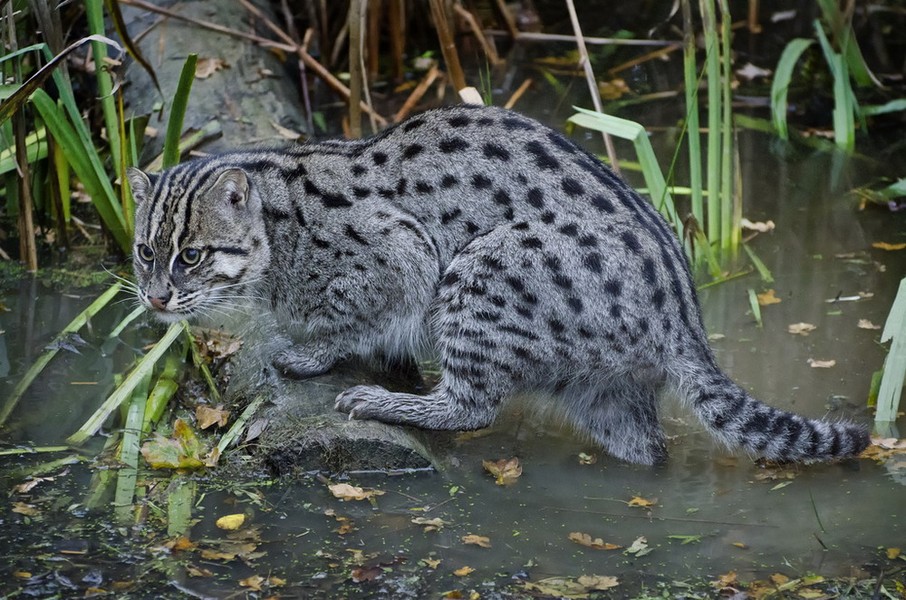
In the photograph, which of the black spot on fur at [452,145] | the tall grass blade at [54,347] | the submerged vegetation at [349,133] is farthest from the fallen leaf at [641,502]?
the tall grass blade at [54,347]

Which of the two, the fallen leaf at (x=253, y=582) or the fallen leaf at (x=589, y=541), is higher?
the fallen leaf at (x=253, y=582)

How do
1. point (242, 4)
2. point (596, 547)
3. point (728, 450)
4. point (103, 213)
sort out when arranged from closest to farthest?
point (596, 547)
point (728, 450)
point (103, 213)
point (242, 4)

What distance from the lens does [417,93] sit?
10.6 m

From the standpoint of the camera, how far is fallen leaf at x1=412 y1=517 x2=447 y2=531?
5.36 meters

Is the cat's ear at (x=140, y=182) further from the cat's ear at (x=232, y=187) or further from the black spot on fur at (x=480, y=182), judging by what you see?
the black spot on fur at (x=480, y=182)

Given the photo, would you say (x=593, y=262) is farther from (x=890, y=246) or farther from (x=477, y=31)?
(x=477, y=31)

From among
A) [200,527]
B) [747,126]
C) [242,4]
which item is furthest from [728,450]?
[242,4]

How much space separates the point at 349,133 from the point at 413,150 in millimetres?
2410

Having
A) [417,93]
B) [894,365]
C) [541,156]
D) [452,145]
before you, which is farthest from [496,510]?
[417,93]

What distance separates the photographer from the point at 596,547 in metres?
5.22

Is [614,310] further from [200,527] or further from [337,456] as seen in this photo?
[200,527]

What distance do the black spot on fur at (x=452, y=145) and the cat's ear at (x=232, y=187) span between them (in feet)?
3.54

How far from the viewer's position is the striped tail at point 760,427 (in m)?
5.86

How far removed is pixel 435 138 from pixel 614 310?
4.60ft
